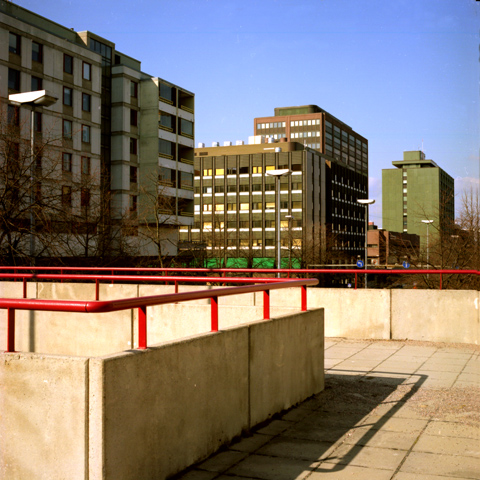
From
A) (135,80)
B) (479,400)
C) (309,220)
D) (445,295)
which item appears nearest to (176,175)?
(135,80)

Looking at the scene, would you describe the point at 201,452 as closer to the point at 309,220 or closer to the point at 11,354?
the point at 11,354

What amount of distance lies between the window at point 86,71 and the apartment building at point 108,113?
0.31 ft

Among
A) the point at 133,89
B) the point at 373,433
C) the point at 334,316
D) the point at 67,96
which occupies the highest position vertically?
the point at 133,89

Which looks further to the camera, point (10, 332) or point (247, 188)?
point (247, 188)

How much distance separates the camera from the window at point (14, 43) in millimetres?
52344

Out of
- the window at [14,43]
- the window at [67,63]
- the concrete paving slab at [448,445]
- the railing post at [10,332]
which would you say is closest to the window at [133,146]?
the window at [67,63]

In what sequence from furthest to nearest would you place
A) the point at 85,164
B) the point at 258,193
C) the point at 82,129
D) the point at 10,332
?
the point at 258,193
the point at 82,129
the point at 85,164
the point at 10,332

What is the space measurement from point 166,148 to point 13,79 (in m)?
21.2

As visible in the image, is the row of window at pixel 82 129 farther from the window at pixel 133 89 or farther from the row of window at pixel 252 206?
the row of window at pixel 252 206

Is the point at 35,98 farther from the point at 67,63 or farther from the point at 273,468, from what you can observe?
the point at 67,63

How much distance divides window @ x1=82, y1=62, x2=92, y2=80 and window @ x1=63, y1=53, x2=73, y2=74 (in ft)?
5.54

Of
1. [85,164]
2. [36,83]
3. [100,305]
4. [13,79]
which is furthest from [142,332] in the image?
[85,164]

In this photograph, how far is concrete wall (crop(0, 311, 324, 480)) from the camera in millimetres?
4098

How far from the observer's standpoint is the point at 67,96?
5903 centimetres
